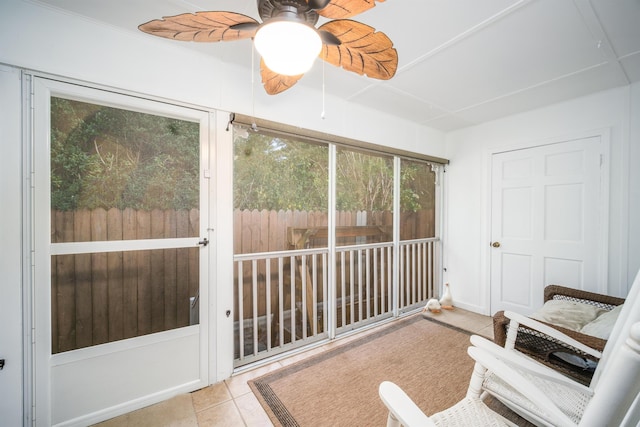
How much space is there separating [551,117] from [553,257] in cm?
153

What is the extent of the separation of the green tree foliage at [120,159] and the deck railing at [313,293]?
2.53 feet

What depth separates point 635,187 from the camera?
225 centimetres

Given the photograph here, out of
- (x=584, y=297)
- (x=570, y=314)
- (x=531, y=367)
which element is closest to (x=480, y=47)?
(x=531, y=367)

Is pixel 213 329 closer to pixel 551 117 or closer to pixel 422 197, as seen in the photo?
pixel 422 197

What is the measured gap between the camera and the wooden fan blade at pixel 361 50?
983 mm

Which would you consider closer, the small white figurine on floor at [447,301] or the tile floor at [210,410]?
the tile floor at [210,410]

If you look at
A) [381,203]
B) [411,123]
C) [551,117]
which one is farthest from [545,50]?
[381,203]

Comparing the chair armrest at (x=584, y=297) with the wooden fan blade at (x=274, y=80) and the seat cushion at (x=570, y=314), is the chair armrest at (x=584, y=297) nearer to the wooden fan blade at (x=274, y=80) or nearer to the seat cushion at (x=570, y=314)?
the seat cushion at (x=570, y=314)

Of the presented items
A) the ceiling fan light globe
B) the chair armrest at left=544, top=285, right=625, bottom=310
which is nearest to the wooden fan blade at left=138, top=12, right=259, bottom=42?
the ceiling fan light globe

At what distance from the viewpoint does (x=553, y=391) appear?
1243 millimetres

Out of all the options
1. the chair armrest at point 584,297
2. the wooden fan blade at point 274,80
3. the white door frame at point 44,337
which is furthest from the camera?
the chair armrest at point 584,297

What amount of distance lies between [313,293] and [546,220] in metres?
2.70

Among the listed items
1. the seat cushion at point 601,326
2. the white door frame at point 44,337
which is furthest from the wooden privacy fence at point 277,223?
the seat cushion at point 601,326

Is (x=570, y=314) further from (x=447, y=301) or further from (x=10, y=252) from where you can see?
(x=10, y=252)
